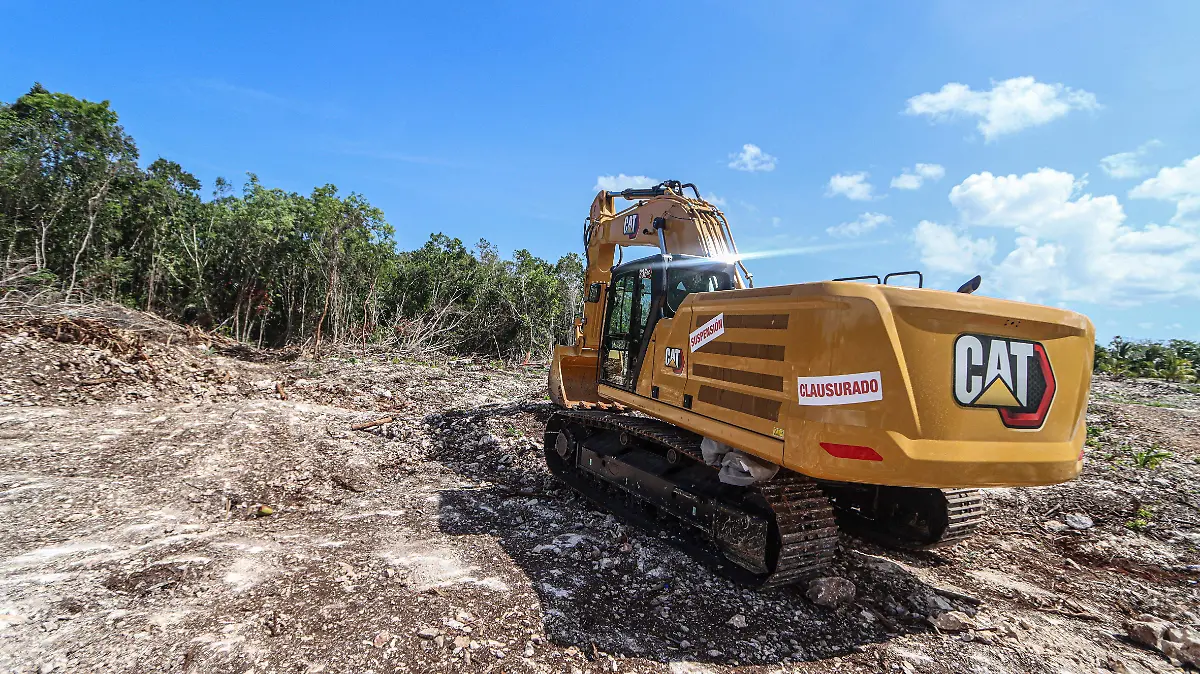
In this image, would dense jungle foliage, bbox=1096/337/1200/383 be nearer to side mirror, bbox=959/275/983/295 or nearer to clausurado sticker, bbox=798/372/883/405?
side mirror, bbox=959/275/983/295

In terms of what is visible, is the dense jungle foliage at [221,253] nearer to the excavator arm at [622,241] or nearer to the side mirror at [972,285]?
the excavator arm at [622,241]

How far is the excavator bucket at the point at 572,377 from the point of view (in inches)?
275

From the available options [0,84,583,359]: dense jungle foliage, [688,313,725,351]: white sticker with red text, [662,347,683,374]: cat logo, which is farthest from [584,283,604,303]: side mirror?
[0,84,583,359]: dense jungle foliage

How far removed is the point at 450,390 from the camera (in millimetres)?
10969

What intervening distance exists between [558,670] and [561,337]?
1750cm

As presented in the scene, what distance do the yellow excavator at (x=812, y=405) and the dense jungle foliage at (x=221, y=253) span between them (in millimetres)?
11707

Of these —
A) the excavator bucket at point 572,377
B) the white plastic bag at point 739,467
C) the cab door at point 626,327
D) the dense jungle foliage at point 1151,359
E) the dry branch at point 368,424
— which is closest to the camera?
the white plastic bag at point 739,467

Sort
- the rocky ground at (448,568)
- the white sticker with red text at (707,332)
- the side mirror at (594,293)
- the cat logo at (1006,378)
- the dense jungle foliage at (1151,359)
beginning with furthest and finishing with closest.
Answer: the dense jungle foliage at (1151,359) < the side mirror at (594,293) < the white sticker with red text at (707,332) < the rocky ground at (448,568) < the cat logo at (1006,378)

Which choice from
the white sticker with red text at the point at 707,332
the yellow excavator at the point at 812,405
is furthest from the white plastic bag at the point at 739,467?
the white sticker with red text at the point at 707,332

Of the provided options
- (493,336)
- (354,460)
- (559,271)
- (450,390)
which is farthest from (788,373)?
(559,271)

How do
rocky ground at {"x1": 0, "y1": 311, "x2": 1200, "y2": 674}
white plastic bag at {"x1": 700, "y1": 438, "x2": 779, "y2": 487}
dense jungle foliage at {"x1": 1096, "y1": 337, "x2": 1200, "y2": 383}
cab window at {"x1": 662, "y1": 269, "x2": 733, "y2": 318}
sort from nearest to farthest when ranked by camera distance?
rocky ground at {"x1": 0, "y1": 311, "x2": 1200, "y2": 674}, white plastic bag at {"x1": 700, "y1": 438, "x2": 779, "y2": 487}, cab window at {"x1": 662, "y1": 269, "x2": 733, "y2": 318}, dense jungle foliage at {"x1": 1096, "y1": 337, "x2": 1200, "y2": 383}

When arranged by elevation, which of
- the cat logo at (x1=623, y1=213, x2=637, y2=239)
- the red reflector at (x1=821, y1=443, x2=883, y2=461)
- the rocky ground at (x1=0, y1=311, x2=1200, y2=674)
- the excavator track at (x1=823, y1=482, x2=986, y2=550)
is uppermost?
the cat logo at (x1=623, y1=213, x2=637, y2=239)

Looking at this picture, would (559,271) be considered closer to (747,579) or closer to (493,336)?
(493,336)

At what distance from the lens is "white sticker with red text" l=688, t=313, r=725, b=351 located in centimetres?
409
